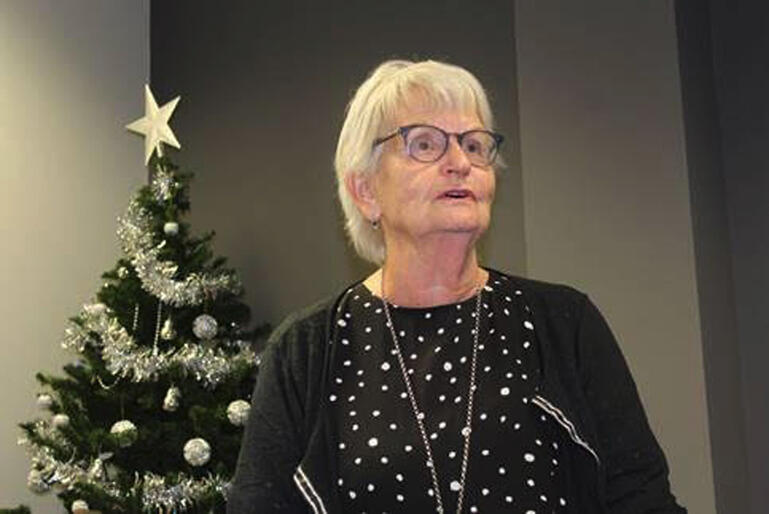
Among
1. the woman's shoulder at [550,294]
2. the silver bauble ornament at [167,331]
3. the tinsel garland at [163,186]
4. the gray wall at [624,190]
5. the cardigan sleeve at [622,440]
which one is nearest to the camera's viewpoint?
the cardigan sleeve at [622,440]

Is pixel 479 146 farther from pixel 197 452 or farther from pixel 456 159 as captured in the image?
pixel 197 452

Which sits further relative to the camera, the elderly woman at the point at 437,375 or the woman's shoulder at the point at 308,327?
the woman's shoulder at the point at 308,327

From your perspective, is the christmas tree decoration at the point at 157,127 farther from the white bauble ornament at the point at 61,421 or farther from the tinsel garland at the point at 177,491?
the tinsel garland at the point at 177,491

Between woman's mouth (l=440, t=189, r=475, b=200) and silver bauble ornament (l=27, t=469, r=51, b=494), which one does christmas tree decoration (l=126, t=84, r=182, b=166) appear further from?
woman's mouth (l=440, t=189, r=475, b=200)

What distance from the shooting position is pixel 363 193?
1565 mm

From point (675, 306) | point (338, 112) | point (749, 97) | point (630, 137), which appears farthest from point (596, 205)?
point (338, 112)

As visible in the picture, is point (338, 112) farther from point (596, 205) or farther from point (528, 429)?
point (528, 429)

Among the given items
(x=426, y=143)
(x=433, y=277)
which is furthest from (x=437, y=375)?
(x=426, y=143)

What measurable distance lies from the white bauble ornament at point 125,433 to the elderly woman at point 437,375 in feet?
2.83

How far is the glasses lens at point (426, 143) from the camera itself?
4.71 feet

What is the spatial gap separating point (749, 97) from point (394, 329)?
146cm

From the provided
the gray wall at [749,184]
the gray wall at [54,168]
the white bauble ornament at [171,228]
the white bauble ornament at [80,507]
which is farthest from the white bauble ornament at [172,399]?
the gray wall at [749,184]

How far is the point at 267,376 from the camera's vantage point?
56.5 inches

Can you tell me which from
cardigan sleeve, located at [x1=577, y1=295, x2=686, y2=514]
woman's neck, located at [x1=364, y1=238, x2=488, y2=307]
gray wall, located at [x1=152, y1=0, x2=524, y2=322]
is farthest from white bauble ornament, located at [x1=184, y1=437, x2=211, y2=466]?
cardigan sleeve, located at [x1=577, y1=295, x2=686, y2=514]
